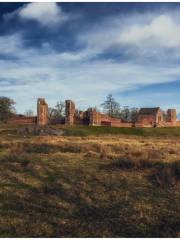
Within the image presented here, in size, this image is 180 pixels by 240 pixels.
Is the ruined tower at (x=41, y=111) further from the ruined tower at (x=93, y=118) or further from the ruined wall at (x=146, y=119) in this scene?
the ruined wall at (x=146, y=119)

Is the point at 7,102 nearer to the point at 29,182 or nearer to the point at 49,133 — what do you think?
the point at 49,133

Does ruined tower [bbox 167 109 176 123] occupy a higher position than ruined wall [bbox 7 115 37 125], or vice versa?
ruined tower [bbox 167 109 176 123]

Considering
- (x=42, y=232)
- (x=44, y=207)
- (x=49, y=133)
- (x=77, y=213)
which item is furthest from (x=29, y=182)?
(x=49, y=133)

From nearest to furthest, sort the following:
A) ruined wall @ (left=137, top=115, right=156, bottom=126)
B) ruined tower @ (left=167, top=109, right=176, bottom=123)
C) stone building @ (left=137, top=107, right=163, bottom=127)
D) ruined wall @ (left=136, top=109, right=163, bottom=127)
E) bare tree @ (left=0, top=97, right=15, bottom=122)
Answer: bare tree @ (left=0, top=97, right=15, bottom=122) < ruined wall @ (left=136, top=109, right=163, bottom=127) < ruined wall @ (left=137, top=115, right=156, bottom=126) < stone building @ (left=137, top=107, right=163, bottom=127) < ruined tower @ (left=167, top=109, right=176, bottom=123)

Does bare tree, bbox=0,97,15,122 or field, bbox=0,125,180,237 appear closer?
field, bbox=0,125,180,237

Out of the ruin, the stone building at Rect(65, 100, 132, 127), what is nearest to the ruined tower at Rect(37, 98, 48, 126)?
the ruin

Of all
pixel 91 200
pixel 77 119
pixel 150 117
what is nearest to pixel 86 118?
pixel 77 119

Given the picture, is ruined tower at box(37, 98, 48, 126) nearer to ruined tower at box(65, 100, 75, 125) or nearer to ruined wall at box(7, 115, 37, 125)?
ruined wall at box(7, 115, 37, 125)

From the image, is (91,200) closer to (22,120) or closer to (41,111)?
(41,111)

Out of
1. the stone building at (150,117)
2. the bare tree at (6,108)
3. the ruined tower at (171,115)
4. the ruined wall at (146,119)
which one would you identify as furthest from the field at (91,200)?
the ruined tower at (171,115)

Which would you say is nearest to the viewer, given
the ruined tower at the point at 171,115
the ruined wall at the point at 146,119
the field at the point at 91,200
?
the field at the point at 91,200

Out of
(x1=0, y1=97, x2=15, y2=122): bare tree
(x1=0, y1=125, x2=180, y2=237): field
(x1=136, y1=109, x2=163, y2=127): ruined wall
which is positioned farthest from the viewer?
(x1=136, y1=109, x2=163, y2=127): ruined wall

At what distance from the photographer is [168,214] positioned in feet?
25.7

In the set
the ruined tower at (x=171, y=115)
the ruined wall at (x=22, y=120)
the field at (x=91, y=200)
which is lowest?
the field at (x=91, y=200)
